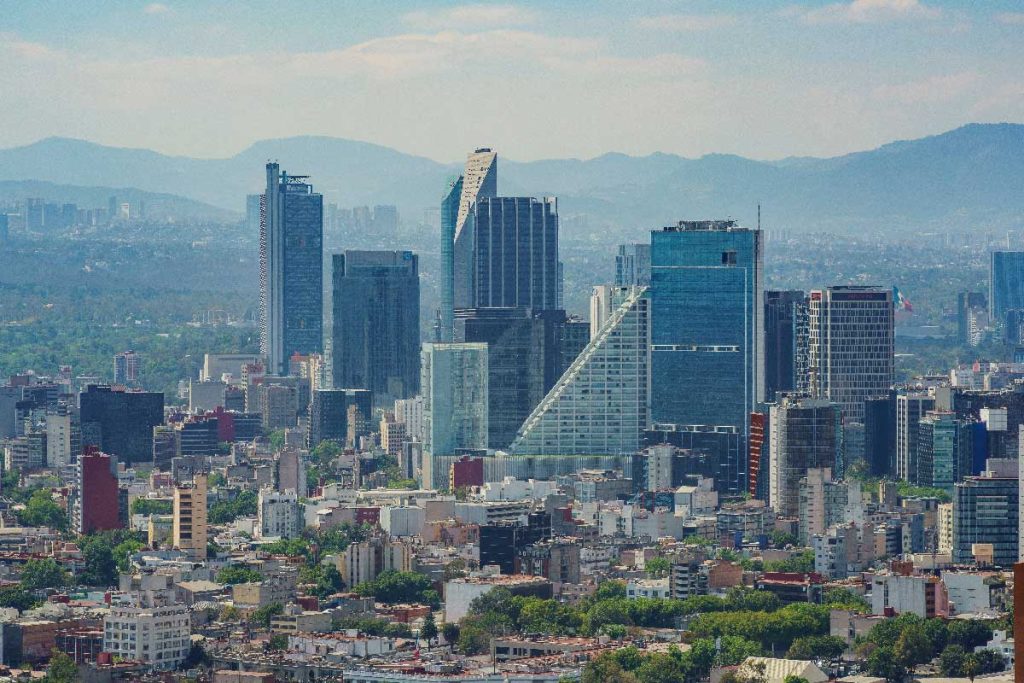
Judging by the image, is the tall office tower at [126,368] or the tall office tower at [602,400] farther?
the tall office tower at [126,368]

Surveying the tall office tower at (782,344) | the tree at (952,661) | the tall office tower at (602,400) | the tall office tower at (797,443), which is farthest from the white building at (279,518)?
the tall office tower at (782,344)

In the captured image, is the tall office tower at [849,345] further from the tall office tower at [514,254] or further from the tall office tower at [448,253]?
the tall office tower at [448,253]

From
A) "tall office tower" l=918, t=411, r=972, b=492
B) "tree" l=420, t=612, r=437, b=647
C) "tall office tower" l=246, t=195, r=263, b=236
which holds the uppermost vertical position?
Result: "tall office tower" l=246, t=195, r=263, b=236

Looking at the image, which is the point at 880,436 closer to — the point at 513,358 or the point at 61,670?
the point at 513,358

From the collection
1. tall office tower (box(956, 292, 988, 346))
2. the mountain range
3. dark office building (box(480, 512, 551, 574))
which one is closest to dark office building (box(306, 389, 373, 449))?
dark office building (box(480, 512, 551, 574))

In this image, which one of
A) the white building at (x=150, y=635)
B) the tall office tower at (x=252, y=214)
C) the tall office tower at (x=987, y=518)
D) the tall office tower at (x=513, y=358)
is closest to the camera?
the white building at (x=150, y=635)

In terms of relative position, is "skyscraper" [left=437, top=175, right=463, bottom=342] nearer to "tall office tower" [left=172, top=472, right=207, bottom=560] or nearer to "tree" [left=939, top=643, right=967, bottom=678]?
"tall office tower" [left=172, top=472, right=207, bottom=560]

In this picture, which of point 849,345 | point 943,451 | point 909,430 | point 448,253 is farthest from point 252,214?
point 943,451

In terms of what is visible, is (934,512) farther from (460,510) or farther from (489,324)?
(489,324)
